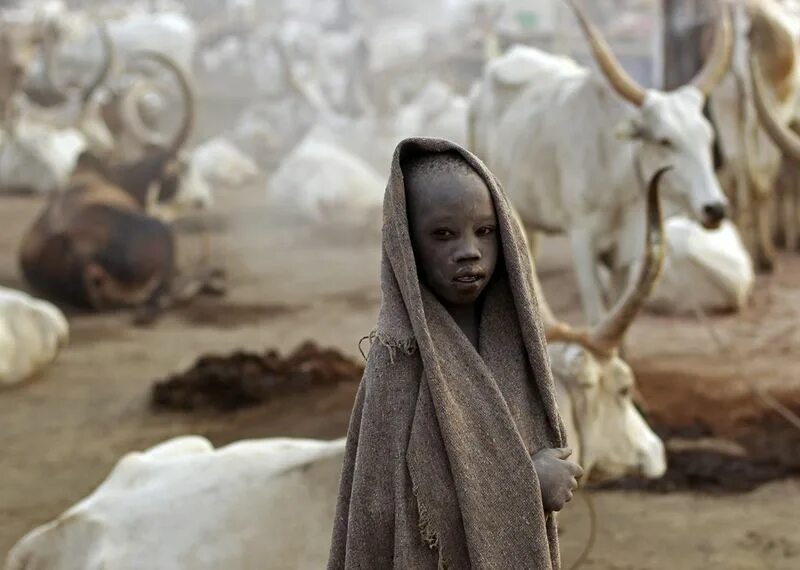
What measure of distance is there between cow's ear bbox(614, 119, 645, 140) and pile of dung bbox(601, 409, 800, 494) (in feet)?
4.73

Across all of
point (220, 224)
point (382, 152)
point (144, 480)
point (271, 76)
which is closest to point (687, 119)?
point (144, 480)

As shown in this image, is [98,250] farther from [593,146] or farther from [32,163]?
[32,163]

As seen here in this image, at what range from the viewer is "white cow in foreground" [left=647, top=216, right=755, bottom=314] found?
27.0 feet

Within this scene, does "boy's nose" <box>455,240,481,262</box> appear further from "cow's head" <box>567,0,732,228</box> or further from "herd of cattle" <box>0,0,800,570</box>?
"cow's head" <box>567,0,732,228</box>

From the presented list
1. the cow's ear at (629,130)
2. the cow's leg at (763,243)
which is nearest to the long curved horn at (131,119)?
the cow's leg at (763,243)

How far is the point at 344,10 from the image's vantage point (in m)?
30.2

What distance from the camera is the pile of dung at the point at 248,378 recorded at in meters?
6.38

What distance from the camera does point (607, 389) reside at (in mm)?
3613

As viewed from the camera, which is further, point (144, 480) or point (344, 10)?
point (344, 10)

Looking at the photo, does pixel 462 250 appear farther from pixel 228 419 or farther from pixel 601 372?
pixel 228 419

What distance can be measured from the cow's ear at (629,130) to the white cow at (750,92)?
2900 mm

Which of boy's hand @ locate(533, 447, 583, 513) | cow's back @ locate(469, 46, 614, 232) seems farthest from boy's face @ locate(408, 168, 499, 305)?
cow's back @ locate(469, 46, 614, 232)

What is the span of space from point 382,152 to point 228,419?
11141 millimetres

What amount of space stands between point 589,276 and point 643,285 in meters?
2.29
